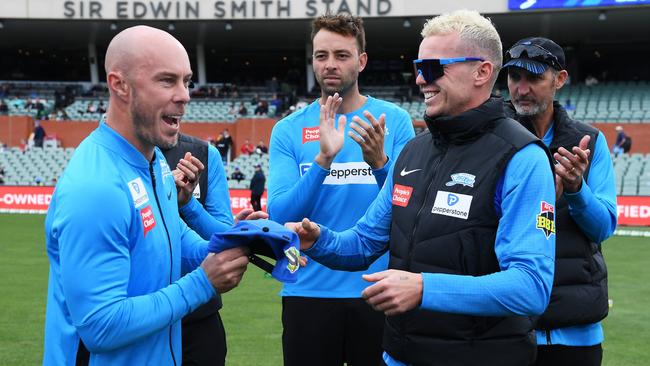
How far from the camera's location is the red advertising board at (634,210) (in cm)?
2014

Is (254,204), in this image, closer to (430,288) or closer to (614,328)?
(614,328)

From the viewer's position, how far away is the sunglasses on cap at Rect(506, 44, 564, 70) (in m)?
3.65

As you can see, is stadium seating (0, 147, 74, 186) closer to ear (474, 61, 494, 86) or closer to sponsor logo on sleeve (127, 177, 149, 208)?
sponsor logo on sleeve (127, 177, 149, 208)

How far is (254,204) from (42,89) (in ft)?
85.4

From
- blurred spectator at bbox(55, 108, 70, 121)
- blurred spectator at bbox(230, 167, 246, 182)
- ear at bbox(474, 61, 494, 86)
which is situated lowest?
blurred spectator at bbox(230, 167, 246, 182)

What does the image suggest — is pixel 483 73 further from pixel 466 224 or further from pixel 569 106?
pixel 569 106

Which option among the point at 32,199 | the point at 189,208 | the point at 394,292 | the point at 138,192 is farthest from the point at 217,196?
the point at 32,199

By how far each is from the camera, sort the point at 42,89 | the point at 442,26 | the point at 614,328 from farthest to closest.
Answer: the point at 42,89 → the point at 614,328 → the point at 442,26

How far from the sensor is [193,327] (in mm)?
4109

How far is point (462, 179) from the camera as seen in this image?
109 inches

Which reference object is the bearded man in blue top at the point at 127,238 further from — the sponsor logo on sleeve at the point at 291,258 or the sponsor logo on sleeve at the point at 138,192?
the sponsor logo on sleeve at the point at 291,258

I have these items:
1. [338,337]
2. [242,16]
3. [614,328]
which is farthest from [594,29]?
[338,337]

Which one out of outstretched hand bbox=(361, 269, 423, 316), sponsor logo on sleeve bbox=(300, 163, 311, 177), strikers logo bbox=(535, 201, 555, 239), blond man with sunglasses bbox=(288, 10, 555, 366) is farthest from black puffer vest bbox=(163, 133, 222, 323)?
strikers logo bbox=(535, 201, 555, 239)

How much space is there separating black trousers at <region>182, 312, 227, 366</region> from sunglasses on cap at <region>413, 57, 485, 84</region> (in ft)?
6.50
